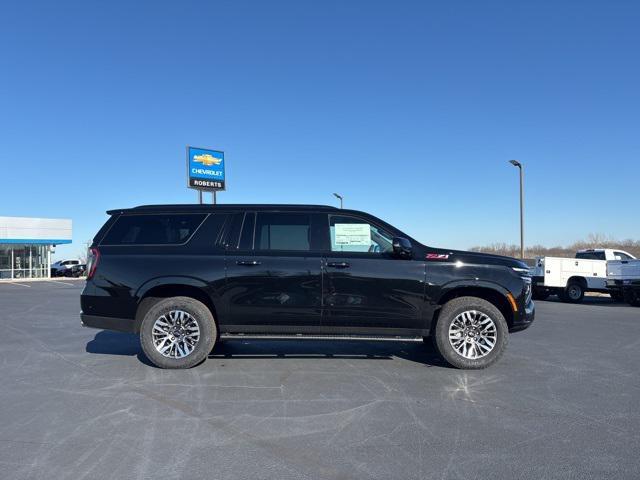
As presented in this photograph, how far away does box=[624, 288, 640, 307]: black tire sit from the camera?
1513cm

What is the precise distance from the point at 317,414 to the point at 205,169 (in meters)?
25.1

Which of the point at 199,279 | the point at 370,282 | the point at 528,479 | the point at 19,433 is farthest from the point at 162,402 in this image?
the point at 528,479

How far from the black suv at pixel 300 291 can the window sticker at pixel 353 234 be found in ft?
0.05

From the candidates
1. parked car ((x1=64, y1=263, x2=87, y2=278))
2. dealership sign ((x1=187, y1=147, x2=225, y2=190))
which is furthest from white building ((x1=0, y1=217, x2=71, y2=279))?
dealership sign ((x1=187, y1=147, x2=225, y2=190))

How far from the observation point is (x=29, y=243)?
1489 inches

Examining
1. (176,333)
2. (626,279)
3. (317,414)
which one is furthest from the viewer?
(626,279)

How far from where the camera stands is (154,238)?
6.31m

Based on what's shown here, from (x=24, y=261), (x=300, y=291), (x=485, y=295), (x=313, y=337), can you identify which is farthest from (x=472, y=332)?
(x=24, y=261)

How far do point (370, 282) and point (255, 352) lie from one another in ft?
6.98

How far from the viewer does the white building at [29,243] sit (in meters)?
36.7

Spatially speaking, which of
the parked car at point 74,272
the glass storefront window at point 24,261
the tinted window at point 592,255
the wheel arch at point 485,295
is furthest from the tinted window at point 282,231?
the parked car at point 74,272

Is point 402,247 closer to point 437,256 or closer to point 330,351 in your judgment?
point 437,256

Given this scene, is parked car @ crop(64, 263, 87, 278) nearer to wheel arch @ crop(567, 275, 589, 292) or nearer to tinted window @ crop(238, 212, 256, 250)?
wheel arch @ crop(567, 275, 589, 292)

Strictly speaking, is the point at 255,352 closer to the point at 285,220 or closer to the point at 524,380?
the point at 285,220
